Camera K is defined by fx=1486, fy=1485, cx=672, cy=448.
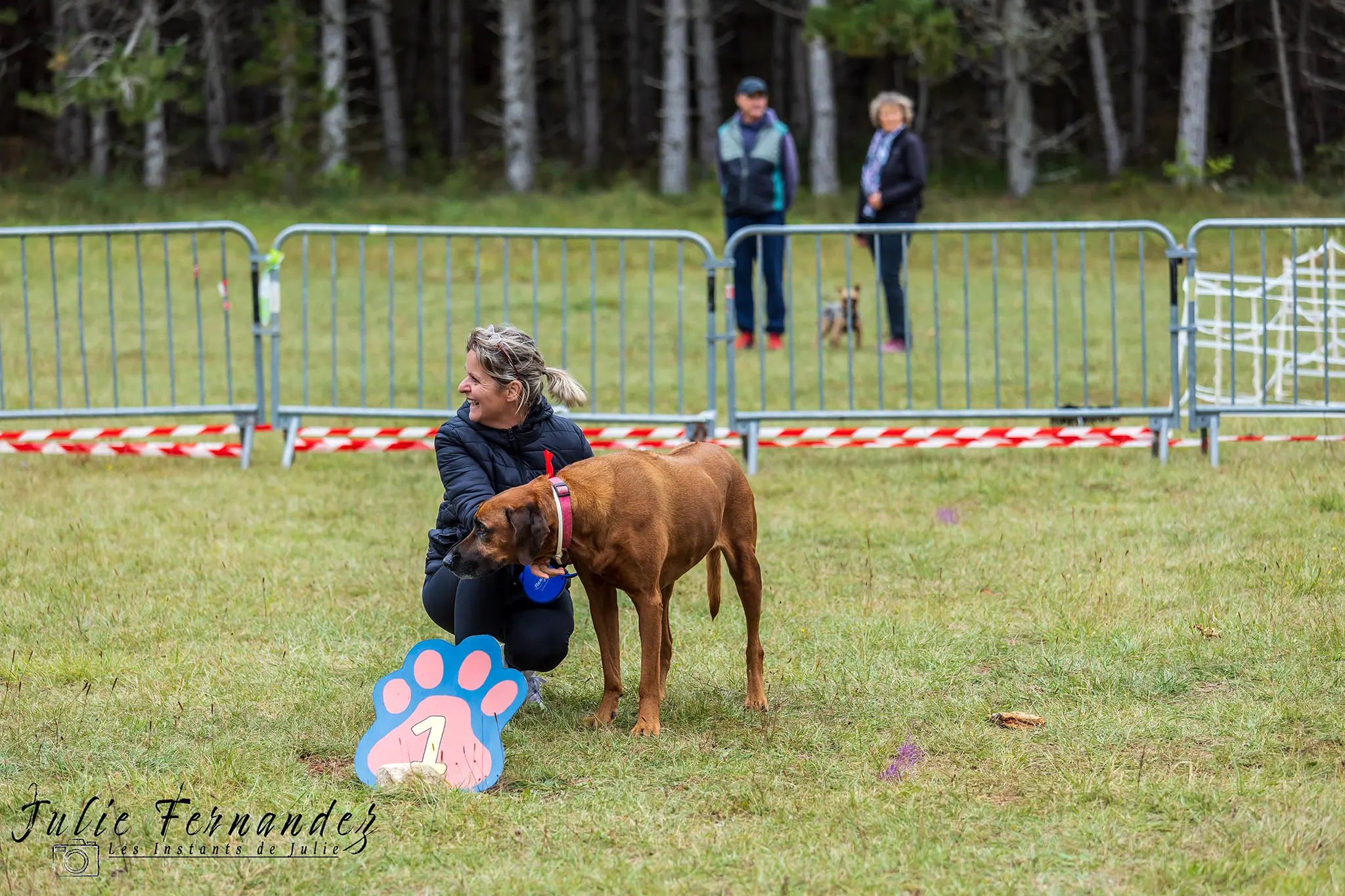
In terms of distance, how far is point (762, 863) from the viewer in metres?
3.76

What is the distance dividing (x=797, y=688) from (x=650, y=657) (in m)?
0.81

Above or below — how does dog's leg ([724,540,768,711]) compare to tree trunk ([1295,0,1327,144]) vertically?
below

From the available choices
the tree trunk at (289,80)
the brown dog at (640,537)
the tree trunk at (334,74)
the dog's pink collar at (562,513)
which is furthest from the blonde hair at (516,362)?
the tree trunk at (334,74)

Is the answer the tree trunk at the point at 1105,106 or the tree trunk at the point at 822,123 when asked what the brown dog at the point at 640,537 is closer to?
the tree trunk at the point at 822,123

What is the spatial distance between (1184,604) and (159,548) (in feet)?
15.8

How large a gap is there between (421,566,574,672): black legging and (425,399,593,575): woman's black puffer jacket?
151mm

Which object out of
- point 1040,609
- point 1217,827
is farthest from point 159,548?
point 1217,827

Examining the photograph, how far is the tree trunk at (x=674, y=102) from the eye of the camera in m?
25.4

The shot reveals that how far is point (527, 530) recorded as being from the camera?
14.1ft

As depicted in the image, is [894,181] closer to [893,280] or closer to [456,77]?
[893,280]

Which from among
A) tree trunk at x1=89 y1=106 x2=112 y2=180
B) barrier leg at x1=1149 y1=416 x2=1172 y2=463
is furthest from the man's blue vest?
tree trunk at x1=89 y1=106 x2=112 y2=180

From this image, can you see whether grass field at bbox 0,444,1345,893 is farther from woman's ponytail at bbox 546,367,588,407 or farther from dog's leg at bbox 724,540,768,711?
woman's ponytail at bbox 546,367,588,407

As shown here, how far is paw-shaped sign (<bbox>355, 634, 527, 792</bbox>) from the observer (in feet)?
14.3

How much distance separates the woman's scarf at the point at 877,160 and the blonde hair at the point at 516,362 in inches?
311
